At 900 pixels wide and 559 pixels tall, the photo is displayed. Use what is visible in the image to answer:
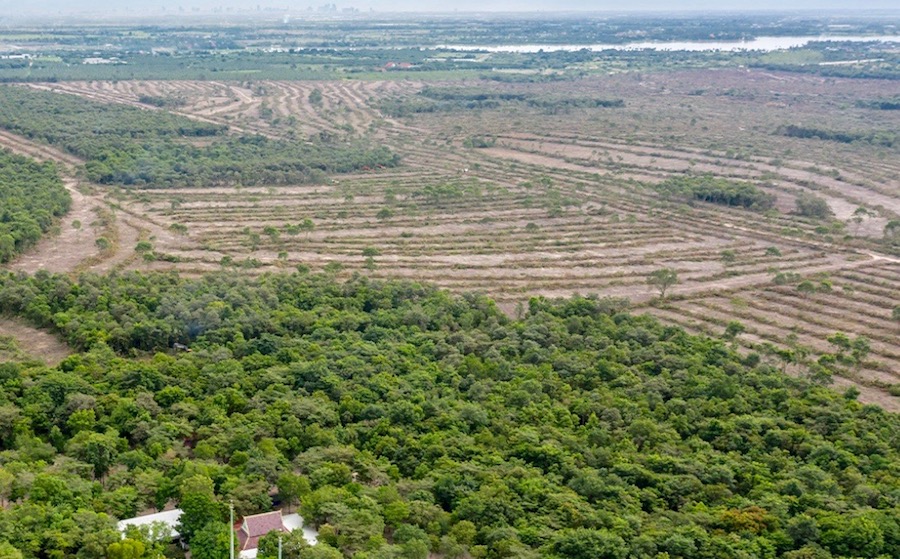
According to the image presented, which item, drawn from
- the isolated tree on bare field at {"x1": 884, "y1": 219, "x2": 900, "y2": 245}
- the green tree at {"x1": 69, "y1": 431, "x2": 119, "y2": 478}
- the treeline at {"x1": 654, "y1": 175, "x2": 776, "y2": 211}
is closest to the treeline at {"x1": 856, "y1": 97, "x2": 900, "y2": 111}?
the treeline at {"x1": 654, "y1": 175, "x2": 776, "y2": 211}

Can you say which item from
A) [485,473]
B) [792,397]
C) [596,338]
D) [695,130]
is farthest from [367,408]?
[695,130]

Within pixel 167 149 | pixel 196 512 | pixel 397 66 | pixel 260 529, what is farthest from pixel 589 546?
pixel 397 66

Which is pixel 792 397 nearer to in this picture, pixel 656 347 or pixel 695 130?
pixel 656 347

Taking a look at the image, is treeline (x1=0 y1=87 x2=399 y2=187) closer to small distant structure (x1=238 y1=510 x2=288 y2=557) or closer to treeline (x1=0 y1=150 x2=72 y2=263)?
treeline (x1=0 y1=150 x2=72 y2=263)

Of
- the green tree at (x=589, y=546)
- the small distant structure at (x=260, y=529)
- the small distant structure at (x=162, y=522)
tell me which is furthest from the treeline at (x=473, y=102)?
the green tree at (x=589, y=546)

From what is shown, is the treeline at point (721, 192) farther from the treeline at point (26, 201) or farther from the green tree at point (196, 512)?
the green tree at point (196, 512)

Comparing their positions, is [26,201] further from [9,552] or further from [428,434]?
[9,552]
